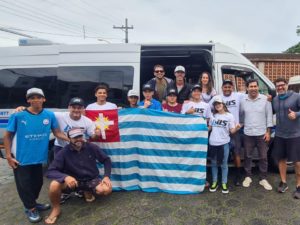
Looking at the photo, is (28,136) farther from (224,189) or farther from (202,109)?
(224,189)

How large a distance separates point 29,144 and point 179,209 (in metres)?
2.23

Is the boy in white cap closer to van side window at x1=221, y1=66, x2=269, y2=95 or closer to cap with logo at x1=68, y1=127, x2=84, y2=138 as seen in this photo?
cap with logo at x1=68, y1=127, x2=84, y2=138

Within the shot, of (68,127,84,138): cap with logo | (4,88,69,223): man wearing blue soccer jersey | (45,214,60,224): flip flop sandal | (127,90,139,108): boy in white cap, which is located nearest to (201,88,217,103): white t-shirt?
(127,90,139,108): boy in white cap

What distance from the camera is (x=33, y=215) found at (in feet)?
10.9

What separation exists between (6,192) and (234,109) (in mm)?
4228

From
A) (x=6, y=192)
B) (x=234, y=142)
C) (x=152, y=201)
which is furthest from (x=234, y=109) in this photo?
(x=6, y=192)

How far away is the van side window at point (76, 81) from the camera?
4656 millimetres

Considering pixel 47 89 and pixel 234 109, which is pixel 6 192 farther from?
pixel 234 109

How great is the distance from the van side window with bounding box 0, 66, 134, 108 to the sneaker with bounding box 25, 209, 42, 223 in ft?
6.57

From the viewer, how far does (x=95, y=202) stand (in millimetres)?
3742

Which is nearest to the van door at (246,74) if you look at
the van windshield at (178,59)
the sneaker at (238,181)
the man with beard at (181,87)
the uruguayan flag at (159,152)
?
the van windshield at (178,59)

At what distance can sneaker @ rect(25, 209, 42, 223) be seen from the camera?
130 inches

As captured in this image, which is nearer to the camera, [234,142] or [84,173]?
[84,173]

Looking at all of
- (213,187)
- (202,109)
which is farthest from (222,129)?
(213,187)
